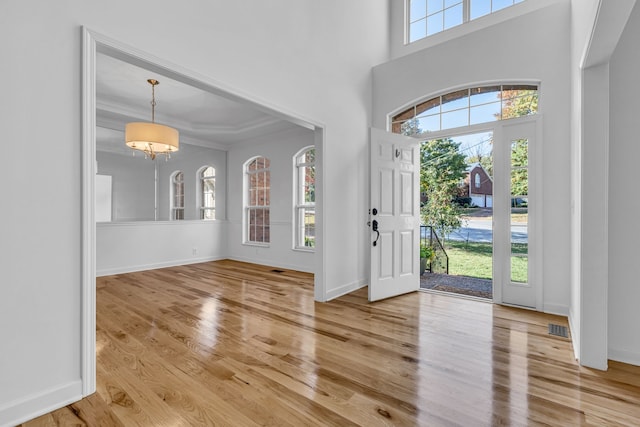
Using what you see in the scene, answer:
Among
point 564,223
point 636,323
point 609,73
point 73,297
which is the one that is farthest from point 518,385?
point 73,297

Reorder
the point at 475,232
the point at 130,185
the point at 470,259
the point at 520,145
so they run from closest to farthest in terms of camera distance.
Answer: the point at 520,145
the point at 130,185
the point at 470,259
the point at 475,232

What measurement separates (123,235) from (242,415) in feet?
16.4

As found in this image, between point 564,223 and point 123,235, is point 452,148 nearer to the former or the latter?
point 564,223

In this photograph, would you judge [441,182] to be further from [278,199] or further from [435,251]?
[278,199]

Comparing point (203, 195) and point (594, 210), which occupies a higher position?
point (203, 195)

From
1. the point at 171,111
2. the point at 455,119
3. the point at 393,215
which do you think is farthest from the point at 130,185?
the point at 455,119

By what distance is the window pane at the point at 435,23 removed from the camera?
15.5ft

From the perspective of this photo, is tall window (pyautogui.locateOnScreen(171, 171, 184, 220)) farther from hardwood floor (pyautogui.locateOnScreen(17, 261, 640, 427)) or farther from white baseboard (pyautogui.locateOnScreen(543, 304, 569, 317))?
white baseboard (pyautogui.locateOnScreen(543, 304, 569, 317))

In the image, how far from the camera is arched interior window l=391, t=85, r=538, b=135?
3596 mm

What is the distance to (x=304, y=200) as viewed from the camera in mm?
5965

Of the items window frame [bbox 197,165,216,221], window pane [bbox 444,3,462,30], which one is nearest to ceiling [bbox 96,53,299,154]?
→ window frame [bbox 197,165,216,221]

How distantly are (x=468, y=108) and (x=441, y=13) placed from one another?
6.31 feet

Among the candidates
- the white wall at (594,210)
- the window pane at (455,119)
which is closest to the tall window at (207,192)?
the window pane at (455,119)

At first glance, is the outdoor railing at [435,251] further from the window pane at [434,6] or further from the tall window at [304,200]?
the window pane at [434,6]
